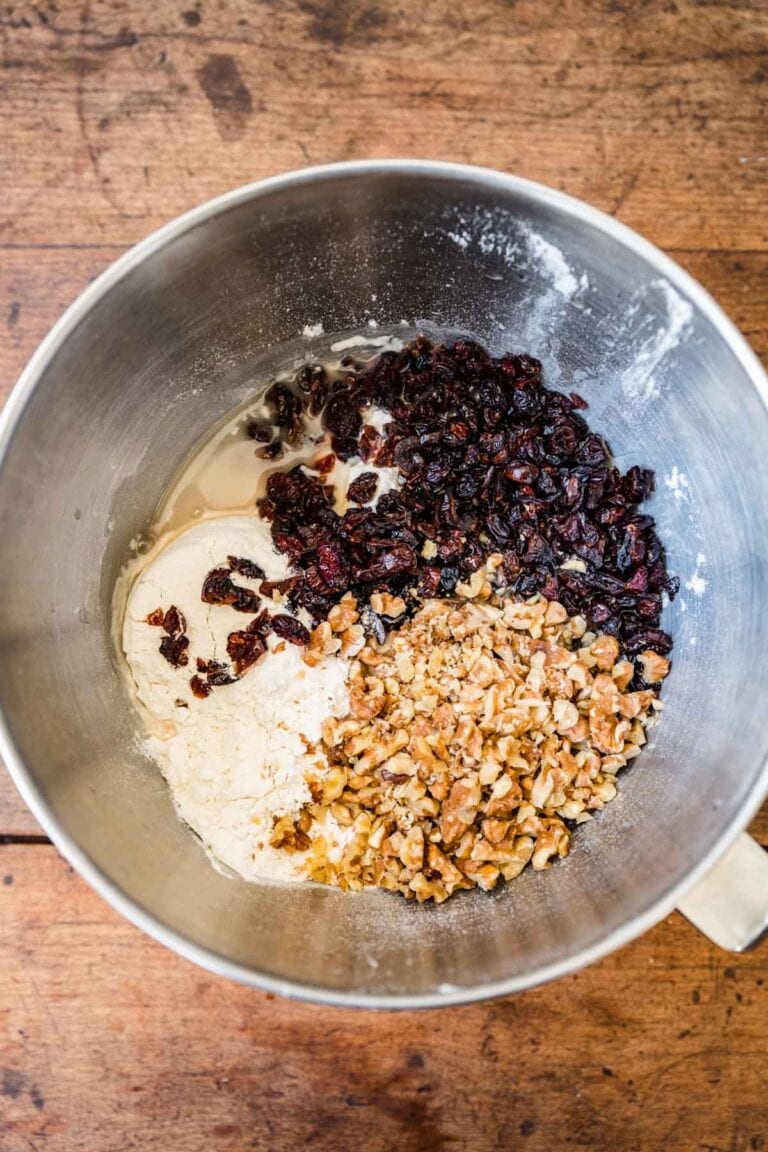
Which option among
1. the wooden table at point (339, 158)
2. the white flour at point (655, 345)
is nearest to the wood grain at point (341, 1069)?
the wooden table at point (339, 158)

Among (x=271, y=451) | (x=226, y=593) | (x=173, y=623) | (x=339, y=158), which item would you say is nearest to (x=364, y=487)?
(x=271, y=451)

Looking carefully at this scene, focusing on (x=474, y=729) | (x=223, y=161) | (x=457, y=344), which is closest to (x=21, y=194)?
(x=223, y=161)

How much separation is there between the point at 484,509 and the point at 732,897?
72 cm

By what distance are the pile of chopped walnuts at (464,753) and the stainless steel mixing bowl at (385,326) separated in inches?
2.0

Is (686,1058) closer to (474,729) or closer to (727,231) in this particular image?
(474,729)

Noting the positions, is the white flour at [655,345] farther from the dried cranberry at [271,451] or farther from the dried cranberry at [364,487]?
the dried cranberry at [271,451]

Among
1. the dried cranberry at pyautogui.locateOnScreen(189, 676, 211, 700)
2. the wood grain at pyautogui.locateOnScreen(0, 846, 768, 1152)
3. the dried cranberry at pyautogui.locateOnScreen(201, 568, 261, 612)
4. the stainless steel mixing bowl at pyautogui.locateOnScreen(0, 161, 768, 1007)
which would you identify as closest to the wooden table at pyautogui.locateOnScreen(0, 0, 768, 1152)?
the wood grain at pyautogui.locateOnScreen(0, 846, 768, 1152)

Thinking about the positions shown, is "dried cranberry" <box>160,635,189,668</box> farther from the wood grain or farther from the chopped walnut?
the chopped walnut

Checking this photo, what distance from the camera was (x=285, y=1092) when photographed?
1.53 m

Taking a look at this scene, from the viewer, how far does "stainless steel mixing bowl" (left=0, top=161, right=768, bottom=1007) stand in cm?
122

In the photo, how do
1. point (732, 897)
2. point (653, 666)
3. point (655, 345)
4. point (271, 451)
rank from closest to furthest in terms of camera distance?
point (732, 897) < point (655, 345) < point (653, 666) < point (271, 451)

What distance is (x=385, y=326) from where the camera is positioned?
154 centimetres

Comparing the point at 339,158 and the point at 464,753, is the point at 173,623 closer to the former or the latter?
the point at 464,753

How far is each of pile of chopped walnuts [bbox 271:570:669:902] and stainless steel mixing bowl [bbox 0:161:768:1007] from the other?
52 mm
